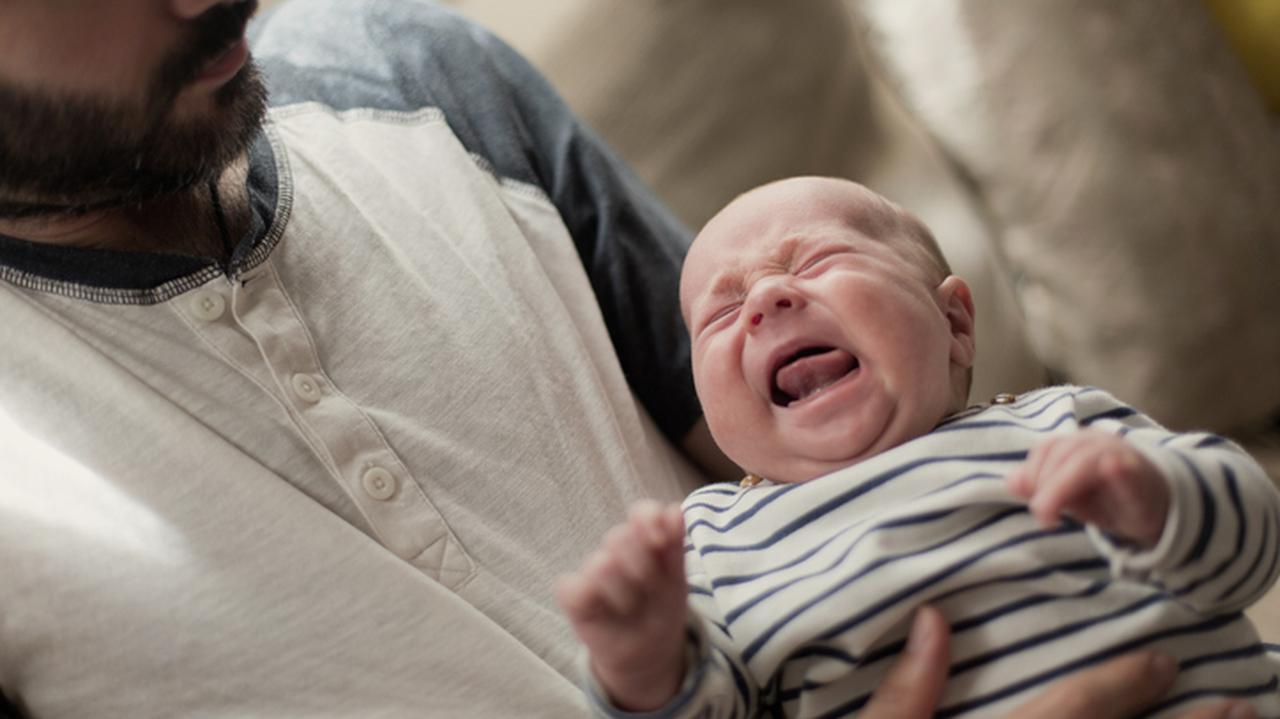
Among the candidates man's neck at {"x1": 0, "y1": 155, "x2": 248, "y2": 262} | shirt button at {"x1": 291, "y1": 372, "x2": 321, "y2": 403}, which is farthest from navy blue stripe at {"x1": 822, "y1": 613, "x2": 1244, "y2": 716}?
man's neck at {"x1": 0, "y1": 155, "x2": 248, "y2": 262}

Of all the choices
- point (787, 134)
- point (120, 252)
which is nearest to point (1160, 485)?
point (120, 252)

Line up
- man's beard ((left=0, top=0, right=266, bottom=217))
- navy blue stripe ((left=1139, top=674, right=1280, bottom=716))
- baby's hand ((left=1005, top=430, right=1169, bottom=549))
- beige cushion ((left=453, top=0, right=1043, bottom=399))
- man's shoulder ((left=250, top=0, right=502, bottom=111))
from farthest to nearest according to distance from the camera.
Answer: beige cushion ((left=453, top=0, right=1043, bottom=399))
man's shoulder ((left=250, top=0, right=502, bottom=111))
man's beard ((left=0, top=0, right=266, bottom=217))
navy blue stripe ((left=1139, top=674, right=1280, bottom=716))
baby's hand ((left=1005, top=430, right=1169, bottom=549))

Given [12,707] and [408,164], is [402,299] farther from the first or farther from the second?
[12,707]

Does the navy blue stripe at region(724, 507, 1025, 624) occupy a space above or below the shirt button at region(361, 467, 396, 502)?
above

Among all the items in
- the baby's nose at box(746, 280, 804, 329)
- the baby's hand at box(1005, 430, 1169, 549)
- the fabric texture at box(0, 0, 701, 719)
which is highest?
the baby's hand at box(1005, 430, 1169, 549)

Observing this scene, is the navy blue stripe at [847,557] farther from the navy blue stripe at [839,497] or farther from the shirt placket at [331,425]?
the shirt placket at [331,425]

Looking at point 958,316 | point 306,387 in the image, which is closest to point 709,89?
point 958,316

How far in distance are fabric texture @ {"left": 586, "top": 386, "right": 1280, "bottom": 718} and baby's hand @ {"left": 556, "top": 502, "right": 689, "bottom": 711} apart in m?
0.05

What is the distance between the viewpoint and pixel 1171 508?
72 centimetres

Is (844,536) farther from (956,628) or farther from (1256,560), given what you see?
(1256,560)

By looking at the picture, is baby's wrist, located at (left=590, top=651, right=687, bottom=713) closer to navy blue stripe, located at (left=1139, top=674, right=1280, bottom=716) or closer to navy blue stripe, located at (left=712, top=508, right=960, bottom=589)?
navy blue stripe, located at (left=712, top=508, right=960, bottom=589)

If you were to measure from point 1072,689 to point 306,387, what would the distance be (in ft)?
1.86

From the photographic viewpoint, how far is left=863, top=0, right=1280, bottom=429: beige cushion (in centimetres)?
158

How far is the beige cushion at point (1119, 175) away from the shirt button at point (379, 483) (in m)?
1.01
